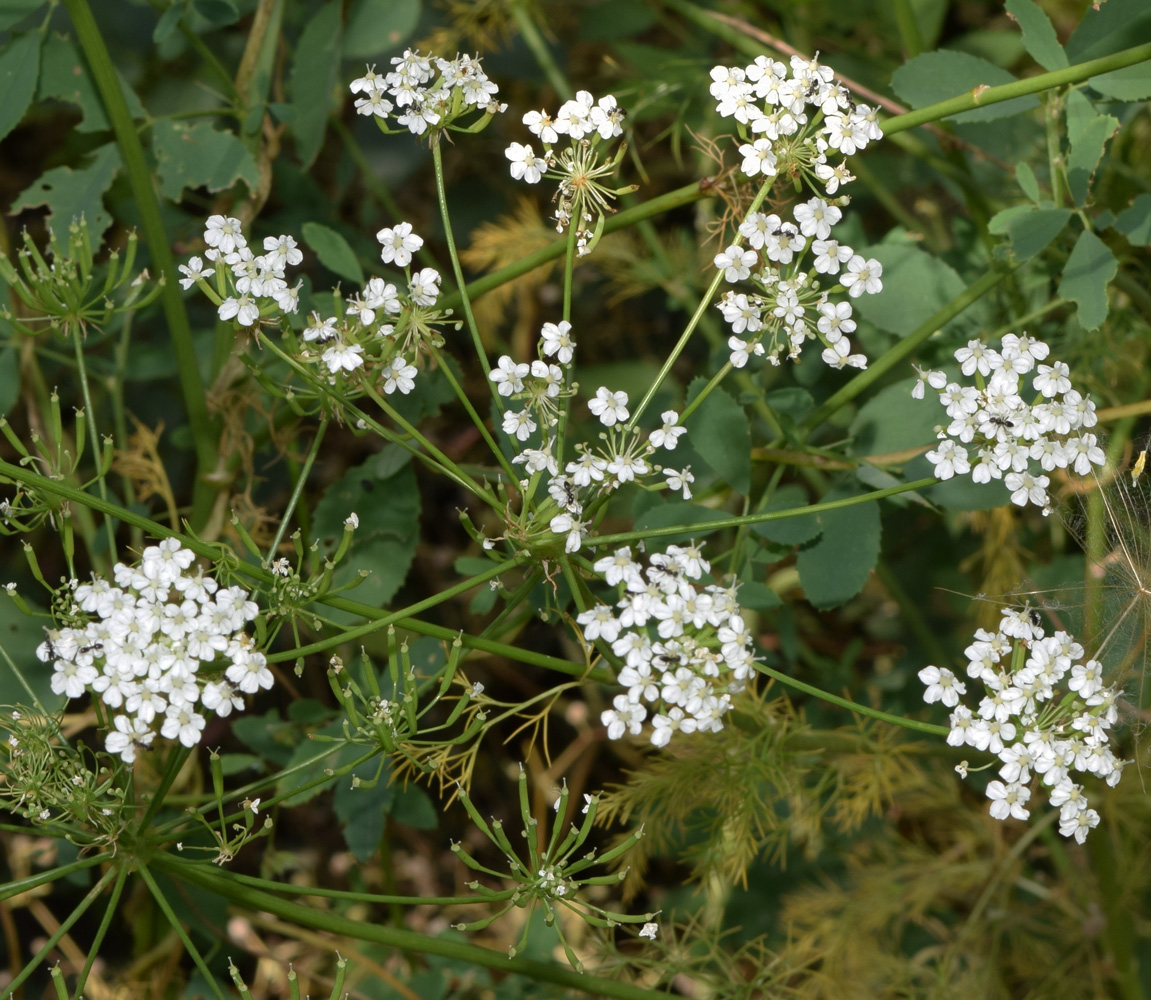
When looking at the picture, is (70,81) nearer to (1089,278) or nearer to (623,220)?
(623,220)

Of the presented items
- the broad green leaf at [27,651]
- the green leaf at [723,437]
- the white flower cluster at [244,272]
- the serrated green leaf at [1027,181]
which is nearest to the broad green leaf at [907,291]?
the serrated green leaf at [1027,181]

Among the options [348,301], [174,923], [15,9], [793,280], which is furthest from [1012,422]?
[15,9]

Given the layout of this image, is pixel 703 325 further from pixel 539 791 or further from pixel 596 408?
pixel 539 791

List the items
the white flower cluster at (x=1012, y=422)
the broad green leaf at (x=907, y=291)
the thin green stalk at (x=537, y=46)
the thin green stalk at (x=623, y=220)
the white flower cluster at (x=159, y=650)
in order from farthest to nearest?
the thin green stalk at (x=537, y=46) → the broad green leaf at (x=907, y=291) → the thin green stalk at (x=623, y=220) → the white flower cluster at (x=1012, y=422) → the white flower cluster at (x=159, y=650)

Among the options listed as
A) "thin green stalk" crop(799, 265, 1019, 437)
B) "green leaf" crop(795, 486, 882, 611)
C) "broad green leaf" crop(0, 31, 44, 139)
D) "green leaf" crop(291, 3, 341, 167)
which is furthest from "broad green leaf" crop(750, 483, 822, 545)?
"broad green leaf" crop(0, 31, 44, 139)

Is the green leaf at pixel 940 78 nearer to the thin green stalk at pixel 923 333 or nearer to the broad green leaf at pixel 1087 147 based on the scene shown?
the broad green leaf at pixel 1087 147

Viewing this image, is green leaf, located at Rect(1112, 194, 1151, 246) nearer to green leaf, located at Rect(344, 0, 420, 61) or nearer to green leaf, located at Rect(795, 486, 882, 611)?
green leaf, located at Rect(795, 486, 882, 611)

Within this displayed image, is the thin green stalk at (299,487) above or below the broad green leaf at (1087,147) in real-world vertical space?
below
